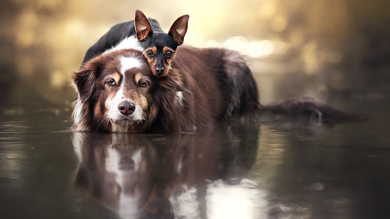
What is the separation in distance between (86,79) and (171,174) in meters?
1.41

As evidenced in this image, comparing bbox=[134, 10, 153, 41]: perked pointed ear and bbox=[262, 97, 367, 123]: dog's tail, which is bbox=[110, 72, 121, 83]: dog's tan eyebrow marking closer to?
bbox=[134, 10, 153, 41]: perked pointed ear

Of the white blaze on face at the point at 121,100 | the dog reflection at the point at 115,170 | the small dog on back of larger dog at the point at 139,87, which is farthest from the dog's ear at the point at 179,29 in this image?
the dog reflection at the point at 115,170

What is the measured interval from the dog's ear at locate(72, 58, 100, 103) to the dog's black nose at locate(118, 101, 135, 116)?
0.36 metres

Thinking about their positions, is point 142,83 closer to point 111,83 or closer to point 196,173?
point 111,83

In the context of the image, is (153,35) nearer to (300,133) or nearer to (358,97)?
(300,133)

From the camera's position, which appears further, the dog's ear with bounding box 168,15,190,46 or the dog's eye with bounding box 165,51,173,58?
the dog's ear with bounding box 168,15,190,46

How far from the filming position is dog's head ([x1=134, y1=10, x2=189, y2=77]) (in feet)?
13.3

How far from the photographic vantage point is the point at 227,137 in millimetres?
4227

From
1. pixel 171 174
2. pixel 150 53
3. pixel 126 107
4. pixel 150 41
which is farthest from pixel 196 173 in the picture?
pixel 150 41

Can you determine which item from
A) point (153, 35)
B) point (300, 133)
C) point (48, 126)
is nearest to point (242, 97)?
point (300, 133)

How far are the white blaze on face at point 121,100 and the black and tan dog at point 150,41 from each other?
0.43 feet

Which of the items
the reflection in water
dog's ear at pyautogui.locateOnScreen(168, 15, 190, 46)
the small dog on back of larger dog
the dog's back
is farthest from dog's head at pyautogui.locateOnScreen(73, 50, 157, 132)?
the dog's back

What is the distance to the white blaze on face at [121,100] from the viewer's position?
388cm

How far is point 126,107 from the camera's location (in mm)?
3846
